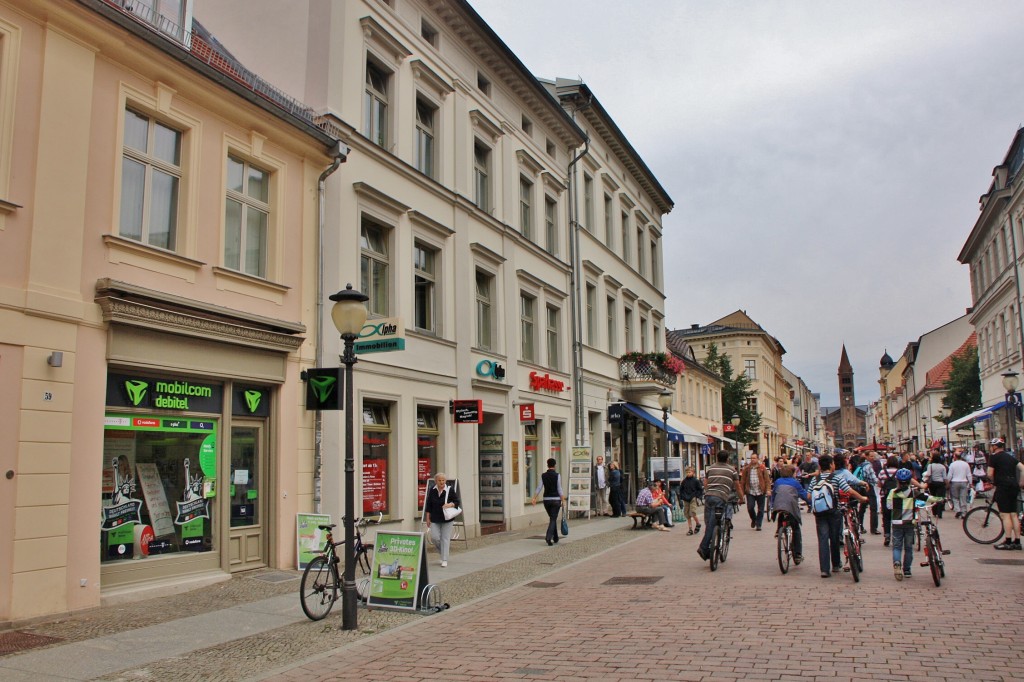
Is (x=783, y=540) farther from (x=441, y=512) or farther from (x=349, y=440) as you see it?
(x=349, y=440)

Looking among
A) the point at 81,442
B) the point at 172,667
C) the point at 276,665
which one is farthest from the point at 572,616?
the point at 81,442

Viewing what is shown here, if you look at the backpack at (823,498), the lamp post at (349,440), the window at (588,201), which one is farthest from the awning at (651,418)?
the lamp post at (349,440)

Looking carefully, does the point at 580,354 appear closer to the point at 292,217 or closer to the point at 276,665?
the point at 292,217

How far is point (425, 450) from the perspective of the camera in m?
17.9

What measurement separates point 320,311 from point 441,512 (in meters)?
3.99

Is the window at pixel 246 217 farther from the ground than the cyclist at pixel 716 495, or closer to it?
farther from the ground

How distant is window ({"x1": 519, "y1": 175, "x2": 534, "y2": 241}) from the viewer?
79.4 feet

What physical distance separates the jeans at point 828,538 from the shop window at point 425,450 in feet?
26.4

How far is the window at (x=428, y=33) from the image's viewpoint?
18.9 m

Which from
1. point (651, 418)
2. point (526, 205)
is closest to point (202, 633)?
point (526, 205)

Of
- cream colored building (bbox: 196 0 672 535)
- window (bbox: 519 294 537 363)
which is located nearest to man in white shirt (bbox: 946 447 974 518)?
cream colored building (bbox: 196 0 672 535)

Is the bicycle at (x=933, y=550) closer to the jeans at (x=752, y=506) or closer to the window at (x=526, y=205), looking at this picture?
the jeans at (x=752, y=506)

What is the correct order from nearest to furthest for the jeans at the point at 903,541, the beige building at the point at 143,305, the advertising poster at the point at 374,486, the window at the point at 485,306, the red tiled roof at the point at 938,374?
the beige building at the point at 143,305
the jeans at the point at 903,541
the advertising poster at the point at 374,486
the window at the point at 485,306
the red tiled roof at the point at 938,374

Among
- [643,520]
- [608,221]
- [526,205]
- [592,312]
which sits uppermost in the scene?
[608,221]
